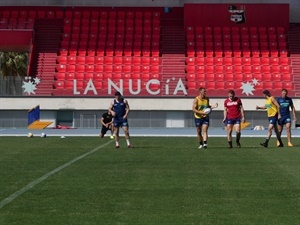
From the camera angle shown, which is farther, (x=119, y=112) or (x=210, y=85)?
(x=210, y=85)

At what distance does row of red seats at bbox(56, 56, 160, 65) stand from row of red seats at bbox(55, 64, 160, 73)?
35 centimetres

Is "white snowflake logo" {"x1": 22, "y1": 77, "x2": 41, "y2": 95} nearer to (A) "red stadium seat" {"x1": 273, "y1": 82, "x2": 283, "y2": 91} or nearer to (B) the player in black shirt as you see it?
(B) the player in black shirt

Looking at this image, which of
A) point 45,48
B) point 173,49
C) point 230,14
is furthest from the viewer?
point 230,14

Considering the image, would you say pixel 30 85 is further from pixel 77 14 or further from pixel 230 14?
pixel 230 14

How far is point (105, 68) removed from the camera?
47.4 metres

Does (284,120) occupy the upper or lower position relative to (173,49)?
lower

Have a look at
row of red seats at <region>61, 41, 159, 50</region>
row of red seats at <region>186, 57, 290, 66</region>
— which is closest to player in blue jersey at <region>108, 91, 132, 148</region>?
row of red seats at <region>186, 57, 290, 66</region>

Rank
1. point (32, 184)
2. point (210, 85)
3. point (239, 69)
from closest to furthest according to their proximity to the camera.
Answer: point (32, 184) < point (210, 85) < point (239, 69)

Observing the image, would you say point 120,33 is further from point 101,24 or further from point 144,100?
point 144,100

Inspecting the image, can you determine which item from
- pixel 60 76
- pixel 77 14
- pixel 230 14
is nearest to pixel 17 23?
pixel 77 14

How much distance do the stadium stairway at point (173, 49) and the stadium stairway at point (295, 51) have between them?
20.9 feet

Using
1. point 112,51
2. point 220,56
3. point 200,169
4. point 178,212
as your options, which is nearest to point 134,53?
point 112,51

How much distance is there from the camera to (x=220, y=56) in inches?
1913

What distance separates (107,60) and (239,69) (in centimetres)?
788
